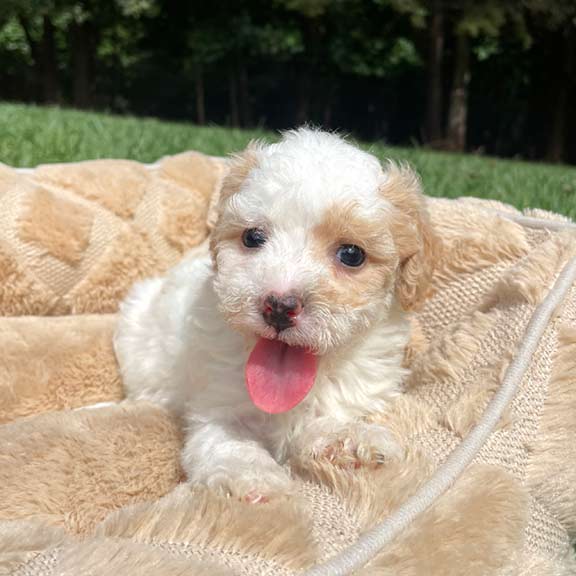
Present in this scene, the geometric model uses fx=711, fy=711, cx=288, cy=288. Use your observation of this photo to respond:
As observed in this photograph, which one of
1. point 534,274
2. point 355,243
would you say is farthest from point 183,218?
point 534,274

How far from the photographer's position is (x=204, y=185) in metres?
4.52

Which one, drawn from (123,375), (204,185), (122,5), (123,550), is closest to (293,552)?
(123,550)

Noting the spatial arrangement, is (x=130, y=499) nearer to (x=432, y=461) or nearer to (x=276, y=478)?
(x=276, y=478)

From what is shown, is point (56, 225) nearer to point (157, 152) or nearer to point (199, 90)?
point (157, 152)

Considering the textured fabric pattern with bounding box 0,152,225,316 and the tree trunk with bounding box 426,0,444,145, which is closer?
the textured fabric pattern with bounding box 0,152,225,316

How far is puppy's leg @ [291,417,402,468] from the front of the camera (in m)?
2.38

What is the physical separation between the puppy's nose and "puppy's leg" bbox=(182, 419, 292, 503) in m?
0.47

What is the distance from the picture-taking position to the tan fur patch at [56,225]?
3855 mm

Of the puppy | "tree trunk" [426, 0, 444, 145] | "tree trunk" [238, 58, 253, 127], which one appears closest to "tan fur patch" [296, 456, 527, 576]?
the puppy

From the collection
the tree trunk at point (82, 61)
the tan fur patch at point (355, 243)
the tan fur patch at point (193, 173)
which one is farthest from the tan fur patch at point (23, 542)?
the tree trunk at point (82, 61)

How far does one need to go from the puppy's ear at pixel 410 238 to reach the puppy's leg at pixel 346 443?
54 centimetres

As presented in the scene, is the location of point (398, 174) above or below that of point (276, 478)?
above

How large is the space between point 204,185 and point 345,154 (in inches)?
77.9

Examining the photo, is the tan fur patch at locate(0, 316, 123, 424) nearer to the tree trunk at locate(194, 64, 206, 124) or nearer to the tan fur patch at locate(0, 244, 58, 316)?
the tan fur patch at locate(0, 244, 58, 316)
